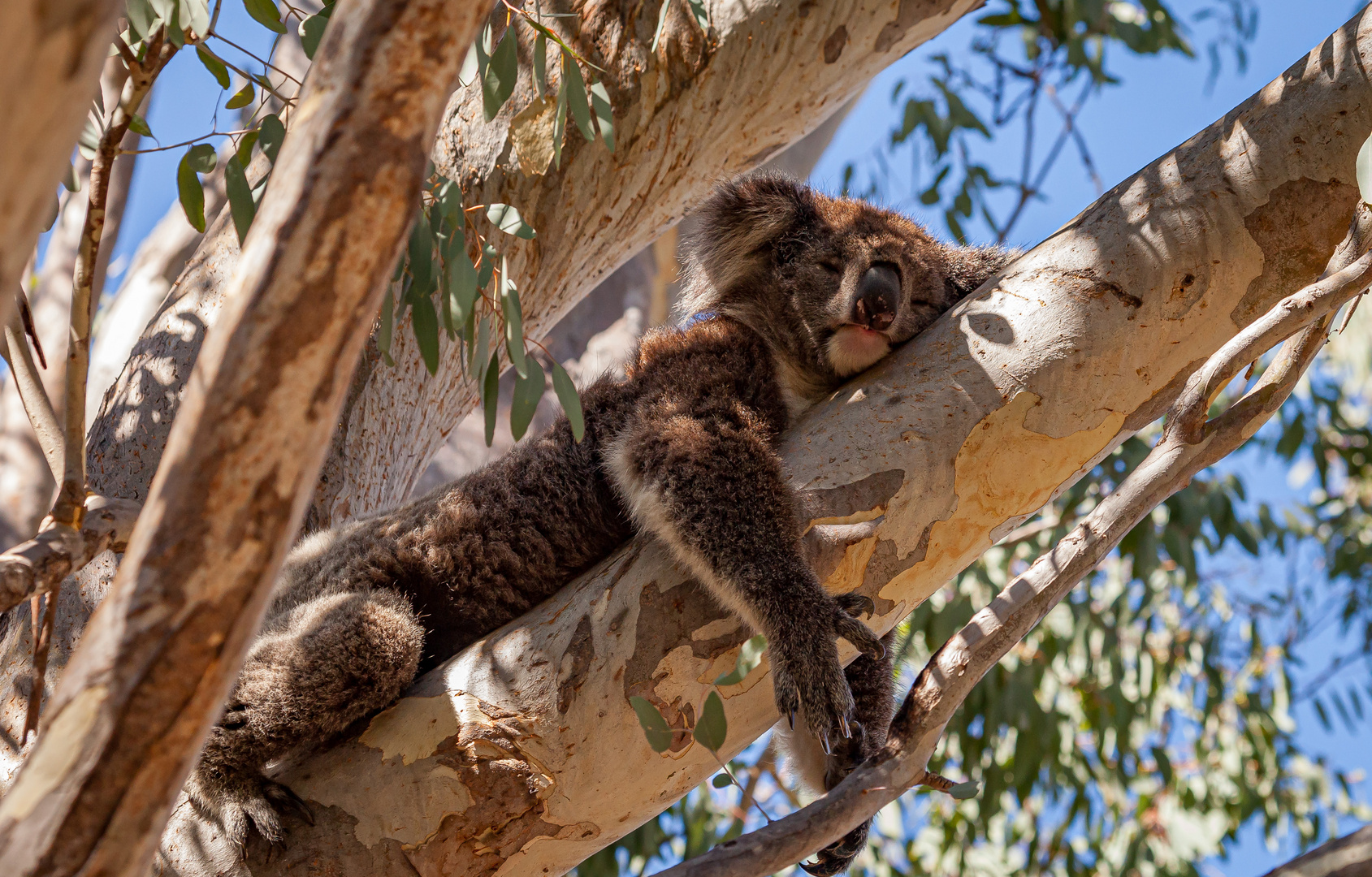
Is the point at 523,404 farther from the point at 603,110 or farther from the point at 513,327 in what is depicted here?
the point at 603,110

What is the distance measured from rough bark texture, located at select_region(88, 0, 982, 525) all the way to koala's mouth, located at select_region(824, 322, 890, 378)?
630 millimetres

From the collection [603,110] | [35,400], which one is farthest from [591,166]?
[35,400]

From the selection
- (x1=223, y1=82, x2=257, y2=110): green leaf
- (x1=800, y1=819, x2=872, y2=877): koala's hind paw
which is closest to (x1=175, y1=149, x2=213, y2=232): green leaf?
(x1=223, y1=82, x2=257, y2=110): green leaf

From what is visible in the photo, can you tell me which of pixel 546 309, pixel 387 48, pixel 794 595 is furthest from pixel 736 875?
pixel 546 309

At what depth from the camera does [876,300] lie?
2.24m

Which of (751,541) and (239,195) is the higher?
(239,195)

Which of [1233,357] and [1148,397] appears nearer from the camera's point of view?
[1233,357]

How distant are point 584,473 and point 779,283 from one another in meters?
0.71

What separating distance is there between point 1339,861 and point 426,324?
1.34 metres

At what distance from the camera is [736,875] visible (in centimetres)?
120

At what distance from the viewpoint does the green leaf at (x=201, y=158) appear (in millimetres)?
1792

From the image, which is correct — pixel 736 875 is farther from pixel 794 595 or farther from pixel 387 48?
Result: pixel 387 48

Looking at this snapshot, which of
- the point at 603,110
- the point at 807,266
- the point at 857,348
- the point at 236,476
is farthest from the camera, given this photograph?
the point at 807,266

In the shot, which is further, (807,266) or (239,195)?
(807,266)
